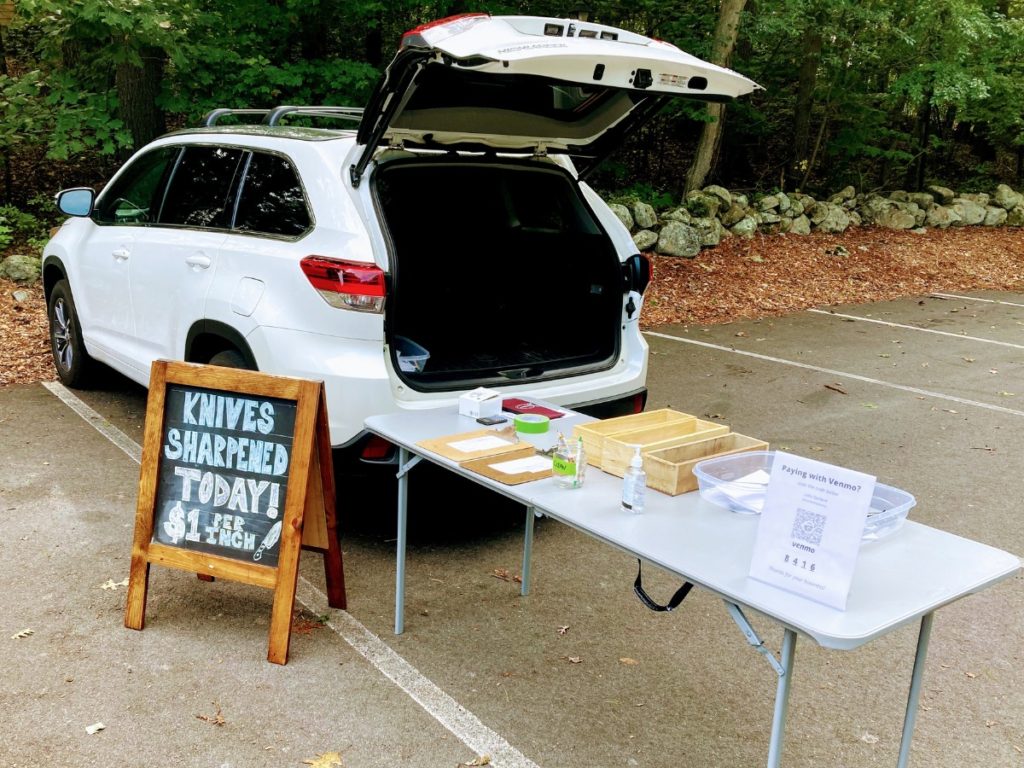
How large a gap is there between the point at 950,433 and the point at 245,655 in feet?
16.4

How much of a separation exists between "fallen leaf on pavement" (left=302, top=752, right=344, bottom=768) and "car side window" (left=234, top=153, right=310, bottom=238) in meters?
2.09

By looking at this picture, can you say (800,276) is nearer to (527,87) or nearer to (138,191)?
(527,87)

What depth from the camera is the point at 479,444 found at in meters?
3.08

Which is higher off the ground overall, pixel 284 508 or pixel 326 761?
pixel 284 508

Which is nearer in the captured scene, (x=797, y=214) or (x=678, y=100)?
(x=678, y=100)

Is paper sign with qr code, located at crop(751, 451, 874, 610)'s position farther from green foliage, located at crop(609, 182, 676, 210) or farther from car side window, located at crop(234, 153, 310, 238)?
green foliage, located at crop(609, 182, 676, 210)

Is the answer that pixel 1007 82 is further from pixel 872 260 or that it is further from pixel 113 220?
pixel 113 220

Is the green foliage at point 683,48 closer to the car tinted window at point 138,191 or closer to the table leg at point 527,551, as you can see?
the car tinted window at point 138,191

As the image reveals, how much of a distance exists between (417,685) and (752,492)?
1302 millimetres

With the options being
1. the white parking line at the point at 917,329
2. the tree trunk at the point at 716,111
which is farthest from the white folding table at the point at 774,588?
the tree trunk at the point at 716,111

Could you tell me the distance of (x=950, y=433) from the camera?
611 centimetres

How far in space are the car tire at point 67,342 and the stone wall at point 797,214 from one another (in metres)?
6.94

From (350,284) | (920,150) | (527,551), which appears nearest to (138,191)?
(350,284)

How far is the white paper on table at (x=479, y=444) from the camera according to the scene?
9.91 feet
